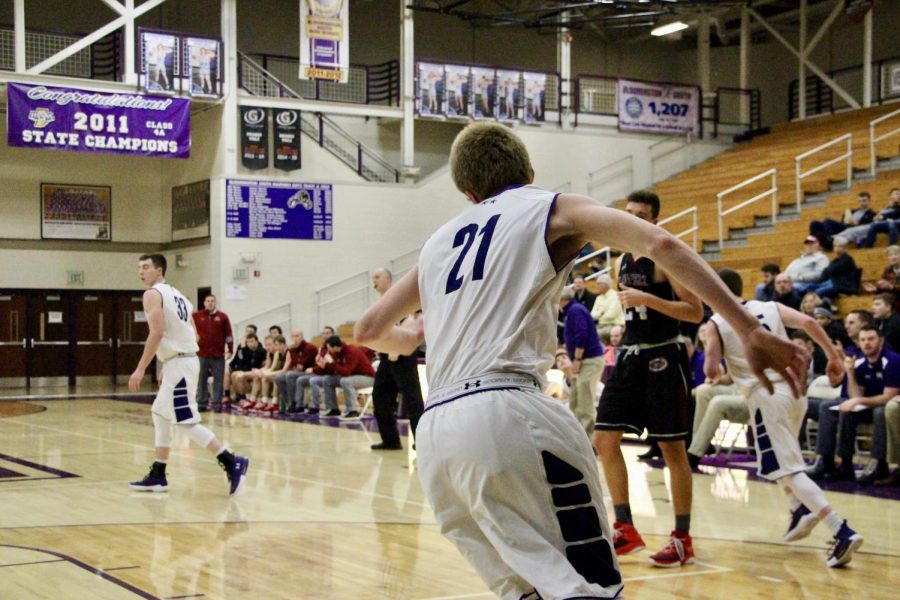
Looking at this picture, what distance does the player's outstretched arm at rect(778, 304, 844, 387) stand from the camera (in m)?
6.29

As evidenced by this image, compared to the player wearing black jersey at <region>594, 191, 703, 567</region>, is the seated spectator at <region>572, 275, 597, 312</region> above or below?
above

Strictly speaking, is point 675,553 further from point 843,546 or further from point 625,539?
point 843,546

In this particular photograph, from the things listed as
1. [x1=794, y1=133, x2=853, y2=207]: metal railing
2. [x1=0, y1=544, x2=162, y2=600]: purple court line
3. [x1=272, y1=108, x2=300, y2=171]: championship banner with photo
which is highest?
[x1=272, y1=108, x2=300, y2=171]: championship banner with photo

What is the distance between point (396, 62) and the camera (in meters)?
24.0

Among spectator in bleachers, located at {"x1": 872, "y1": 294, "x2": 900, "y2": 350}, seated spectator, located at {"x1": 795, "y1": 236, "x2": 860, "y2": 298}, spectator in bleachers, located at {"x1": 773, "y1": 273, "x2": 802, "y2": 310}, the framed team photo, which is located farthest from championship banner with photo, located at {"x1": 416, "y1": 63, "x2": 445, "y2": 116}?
spectator in bleachers, located at {"x1": 872, "y1": 294, "x2": 900, "y2": 350}

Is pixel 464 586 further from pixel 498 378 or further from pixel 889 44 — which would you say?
pixel 889 44

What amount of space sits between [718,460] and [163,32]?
1377 cm

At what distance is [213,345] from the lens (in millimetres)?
18281

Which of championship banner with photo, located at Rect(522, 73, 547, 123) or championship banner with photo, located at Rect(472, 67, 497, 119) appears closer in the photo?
championship banner with photo, located at Rect(472, 67, 497, 119)

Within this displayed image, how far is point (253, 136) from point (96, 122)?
9.56ft

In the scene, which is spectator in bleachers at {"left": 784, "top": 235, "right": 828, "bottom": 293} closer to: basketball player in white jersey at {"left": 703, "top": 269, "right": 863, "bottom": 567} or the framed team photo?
basketball player in white jersey at {"left": 703, "top": 269, "right": 863, "bottom": 567}

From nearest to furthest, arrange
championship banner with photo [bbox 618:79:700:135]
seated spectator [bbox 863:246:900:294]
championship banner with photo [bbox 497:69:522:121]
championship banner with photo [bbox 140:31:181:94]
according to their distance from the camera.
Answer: seated spectator [bbox 863:246:900:294] < championship banner with photo [bbox 140:31:181:94] < championship banner with photo [bbox 497:69:522:121] < championship banner with photo [bbox 618:79:700:135]

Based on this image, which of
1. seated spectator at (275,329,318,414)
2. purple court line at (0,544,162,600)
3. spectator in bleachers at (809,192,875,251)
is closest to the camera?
purple court line at (0,544,162,600)

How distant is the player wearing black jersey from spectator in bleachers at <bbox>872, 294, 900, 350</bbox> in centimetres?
524
